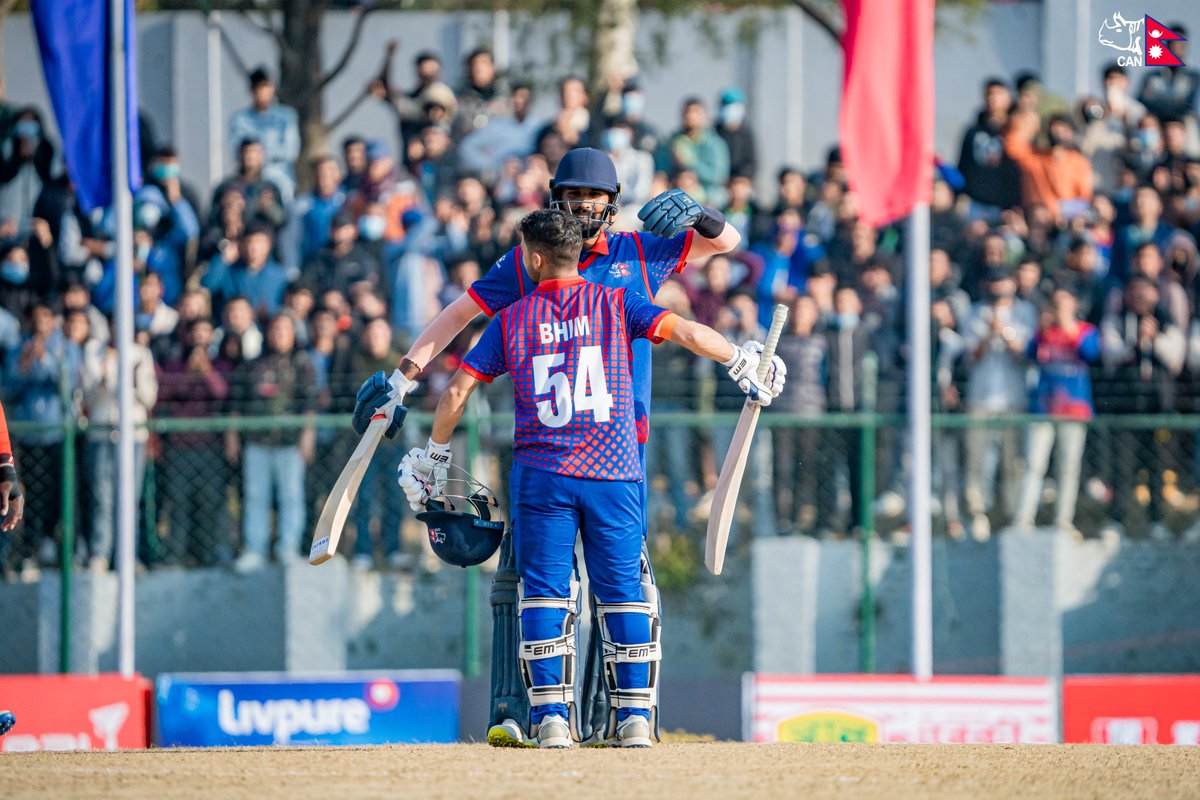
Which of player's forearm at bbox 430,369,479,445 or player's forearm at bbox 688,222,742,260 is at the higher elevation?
player's forearm at bbox 688,222,742,260

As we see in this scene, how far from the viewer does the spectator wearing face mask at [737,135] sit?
13.8 metres

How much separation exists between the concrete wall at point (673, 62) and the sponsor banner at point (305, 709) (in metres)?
8.69

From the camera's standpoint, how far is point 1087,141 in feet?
44.9

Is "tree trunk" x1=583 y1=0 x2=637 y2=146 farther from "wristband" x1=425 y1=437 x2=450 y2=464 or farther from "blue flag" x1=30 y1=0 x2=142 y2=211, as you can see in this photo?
"wristband" x1=425 y1=437 x2=450 y2=464

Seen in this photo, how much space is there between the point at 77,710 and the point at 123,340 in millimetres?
2409

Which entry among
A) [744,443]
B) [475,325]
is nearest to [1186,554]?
[475,325]

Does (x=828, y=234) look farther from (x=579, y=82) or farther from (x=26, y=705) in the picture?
(x=26, y=705)

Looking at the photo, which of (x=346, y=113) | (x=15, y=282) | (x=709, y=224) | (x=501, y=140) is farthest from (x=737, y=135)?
(x=709, y=224)

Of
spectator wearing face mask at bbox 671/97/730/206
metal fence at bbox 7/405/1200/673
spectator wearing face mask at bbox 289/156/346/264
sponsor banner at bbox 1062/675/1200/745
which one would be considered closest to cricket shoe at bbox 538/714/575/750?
sponsor banner at bbox 1062/675/1200/745

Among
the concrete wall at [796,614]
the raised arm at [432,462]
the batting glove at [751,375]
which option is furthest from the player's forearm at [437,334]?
the concrete wall at [796,614]

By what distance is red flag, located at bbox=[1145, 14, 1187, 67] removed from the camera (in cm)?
1231

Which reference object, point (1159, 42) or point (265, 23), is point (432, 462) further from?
point (265, 23)

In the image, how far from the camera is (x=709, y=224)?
726cm

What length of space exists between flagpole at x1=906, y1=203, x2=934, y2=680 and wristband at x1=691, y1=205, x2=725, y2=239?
4362 millimetres
